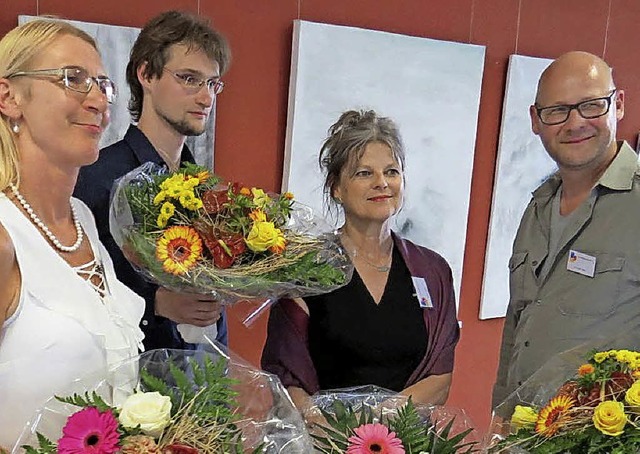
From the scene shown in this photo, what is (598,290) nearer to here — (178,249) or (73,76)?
(178,249)

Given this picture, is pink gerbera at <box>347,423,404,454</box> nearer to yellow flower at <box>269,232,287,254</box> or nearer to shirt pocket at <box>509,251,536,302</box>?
yellow flower at <box>269,232,287,254</box>

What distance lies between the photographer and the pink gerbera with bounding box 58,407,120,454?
1.00 meters

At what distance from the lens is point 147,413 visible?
1047 millimetres

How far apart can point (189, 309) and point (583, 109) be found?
4.47 feet

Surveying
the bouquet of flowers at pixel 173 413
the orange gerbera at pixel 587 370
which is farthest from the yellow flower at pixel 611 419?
the bouquet of flowers at pixel 173 413

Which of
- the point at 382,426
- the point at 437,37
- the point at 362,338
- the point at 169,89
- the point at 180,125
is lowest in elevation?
the point at 362,338

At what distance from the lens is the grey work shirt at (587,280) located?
210 cm

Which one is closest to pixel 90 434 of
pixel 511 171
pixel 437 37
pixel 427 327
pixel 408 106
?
pixel 427 327

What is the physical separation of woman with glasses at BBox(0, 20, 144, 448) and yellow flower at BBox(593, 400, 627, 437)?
0.92 metres

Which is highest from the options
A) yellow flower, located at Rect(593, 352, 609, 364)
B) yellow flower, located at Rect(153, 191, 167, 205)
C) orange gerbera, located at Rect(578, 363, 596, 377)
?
yellow flower, located at Rect(153, 191, 167, 205)

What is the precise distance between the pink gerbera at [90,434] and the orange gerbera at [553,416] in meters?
0.75

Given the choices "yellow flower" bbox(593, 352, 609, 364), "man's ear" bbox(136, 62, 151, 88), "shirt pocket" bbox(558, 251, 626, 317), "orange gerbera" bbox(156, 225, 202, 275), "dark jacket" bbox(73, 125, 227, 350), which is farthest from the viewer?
"man's ear" bbox(136, 62, 151, 88)

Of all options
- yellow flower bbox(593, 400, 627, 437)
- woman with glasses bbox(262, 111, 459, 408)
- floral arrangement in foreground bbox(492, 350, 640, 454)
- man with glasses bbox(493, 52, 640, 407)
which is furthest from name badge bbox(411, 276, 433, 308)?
yellow flower bbox(593, 400, 627, 437)

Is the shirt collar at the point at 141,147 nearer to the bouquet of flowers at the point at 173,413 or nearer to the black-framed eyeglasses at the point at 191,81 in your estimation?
the black-framed eyeglasses at the point at 191,81
